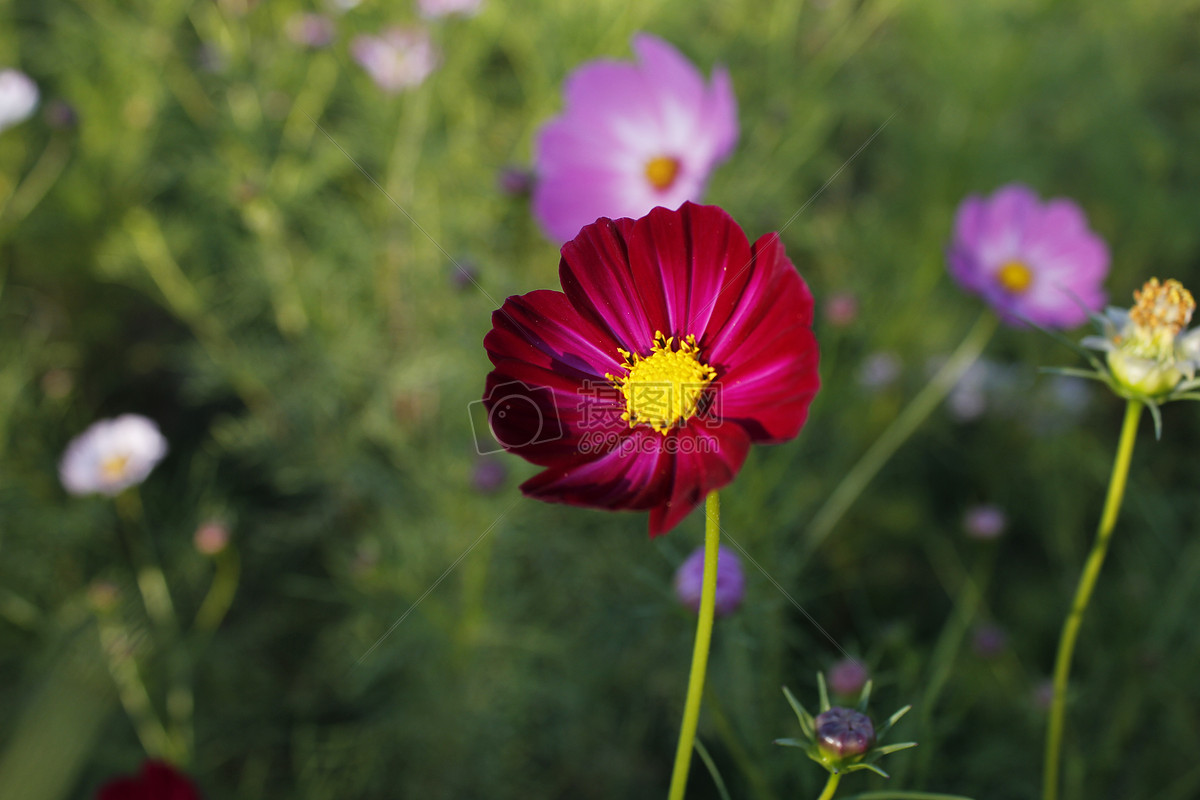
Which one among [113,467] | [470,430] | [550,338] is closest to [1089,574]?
[550,338]

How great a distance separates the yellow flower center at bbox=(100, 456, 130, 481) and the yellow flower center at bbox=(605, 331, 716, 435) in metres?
0.95

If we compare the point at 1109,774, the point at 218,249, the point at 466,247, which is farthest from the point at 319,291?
the point at 1109,774

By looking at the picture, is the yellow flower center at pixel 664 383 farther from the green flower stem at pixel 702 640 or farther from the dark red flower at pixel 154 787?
the dark red flower at pixel 154 787

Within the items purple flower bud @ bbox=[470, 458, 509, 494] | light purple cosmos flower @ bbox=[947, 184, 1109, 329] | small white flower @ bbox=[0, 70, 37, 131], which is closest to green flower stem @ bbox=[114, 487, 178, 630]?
purple flower bud @ bbox=[470, 458, 509, 494]

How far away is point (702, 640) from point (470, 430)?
1.08 m

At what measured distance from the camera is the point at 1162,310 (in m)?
0.55

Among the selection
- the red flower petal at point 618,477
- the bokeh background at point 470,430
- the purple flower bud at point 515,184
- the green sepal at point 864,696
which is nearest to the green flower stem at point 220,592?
the bokeh background at point 470,430

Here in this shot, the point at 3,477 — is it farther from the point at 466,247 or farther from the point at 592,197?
the point at 592,197

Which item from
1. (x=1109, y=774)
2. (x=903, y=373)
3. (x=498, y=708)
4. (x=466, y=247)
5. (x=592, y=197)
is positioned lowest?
(x=498, y=708)

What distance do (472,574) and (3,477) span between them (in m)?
0.82

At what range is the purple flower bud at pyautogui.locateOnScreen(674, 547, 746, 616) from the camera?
27.0 inches

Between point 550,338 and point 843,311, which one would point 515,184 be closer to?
point 843,311

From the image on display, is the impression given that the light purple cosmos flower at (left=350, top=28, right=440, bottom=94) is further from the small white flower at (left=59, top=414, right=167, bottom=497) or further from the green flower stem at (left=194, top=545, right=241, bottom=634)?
the green flower stem at (left=194, top=545, right=241, bottom=634)

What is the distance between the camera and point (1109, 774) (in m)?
1.12
